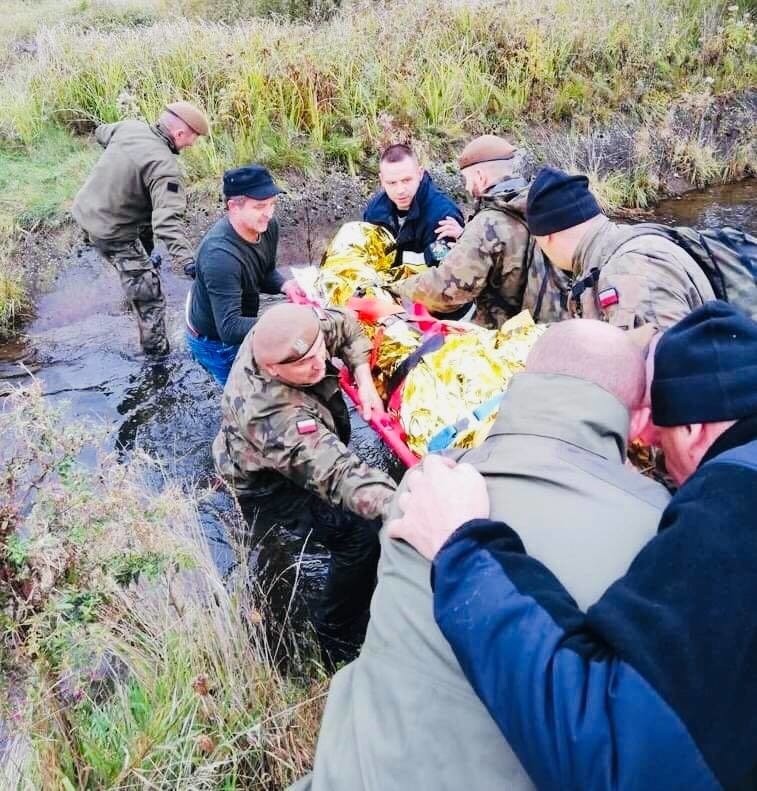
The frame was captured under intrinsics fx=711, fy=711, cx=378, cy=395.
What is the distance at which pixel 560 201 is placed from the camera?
128 inches

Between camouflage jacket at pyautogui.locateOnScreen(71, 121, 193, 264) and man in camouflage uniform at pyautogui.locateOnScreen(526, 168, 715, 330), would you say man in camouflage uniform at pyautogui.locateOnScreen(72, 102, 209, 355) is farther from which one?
man in camouflage uniform at pyautogui.locateOnScreen(526, 168, 715, 330)

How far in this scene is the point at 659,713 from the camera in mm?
1057

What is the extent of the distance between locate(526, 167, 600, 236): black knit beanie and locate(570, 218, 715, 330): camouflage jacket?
203mm

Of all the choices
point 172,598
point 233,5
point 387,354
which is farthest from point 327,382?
Result: point 233,5

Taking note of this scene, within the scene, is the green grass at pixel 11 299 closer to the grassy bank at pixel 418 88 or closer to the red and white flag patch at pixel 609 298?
the grassy bank at pixel 418 88

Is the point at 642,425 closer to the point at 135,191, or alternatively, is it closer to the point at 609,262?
the point at 609,262

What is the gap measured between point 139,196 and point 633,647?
17.7ft

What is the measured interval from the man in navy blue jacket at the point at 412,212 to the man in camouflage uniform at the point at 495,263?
0.60 m

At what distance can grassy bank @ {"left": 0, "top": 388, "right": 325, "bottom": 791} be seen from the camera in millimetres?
2283

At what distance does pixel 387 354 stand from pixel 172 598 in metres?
1.69

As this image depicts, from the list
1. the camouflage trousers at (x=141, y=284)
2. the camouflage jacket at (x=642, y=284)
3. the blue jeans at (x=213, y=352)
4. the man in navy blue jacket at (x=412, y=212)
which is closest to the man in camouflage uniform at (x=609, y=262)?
the camouflage jacket at (x=642, y=284)

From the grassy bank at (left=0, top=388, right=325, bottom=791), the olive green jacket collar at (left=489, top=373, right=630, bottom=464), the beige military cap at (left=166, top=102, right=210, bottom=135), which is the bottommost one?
the grassy bank at (left=0, top=388, right=325, bottom=791)

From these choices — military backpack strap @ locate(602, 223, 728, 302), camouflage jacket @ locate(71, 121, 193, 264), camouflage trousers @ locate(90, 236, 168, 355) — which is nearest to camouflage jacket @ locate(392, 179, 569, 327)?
military backpack strap @ locate(602, 223, 728, 302)

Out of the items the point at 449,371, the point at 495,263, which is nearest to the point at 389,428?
the point at 449,371
